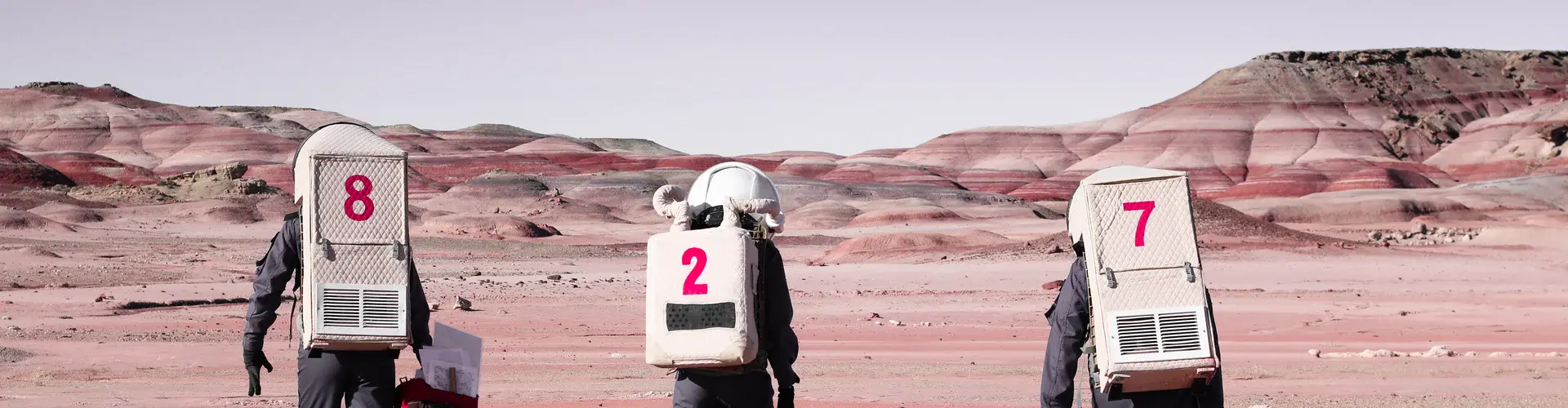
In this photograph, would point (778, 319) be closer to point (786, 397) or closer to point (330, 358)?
point (786, 397)

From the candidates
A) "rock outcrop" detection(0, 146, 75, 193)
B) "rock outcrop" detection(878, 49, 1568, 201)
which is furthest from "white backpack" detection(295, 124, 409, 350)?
"rock outcrop" detection(878, 49, 1568, 201)

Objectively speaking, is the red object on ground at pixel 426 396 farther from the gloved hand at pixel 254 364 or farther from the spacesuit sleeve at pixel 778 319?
the spacesuit sleeve at pixel 778 319

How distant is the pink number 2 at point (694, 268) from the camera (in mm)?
5281

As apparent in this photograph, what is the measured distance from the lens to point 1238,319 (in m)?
23.7

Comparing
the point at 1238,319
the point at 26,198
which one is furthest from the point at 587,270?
the point at 26,198

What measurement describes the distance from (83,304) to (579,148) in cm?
16884

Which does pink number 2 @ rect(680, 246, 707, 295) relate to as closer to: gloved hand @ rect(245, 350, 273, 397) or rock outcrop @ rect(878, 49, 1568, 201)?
gloved hand @ rect(245, 350, 273, 397)

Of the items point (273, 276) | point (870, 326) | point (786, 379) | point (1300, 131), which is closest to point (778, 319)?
point (786, 379)

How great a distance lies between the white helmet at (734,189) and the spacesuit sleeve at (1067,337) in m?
1.09

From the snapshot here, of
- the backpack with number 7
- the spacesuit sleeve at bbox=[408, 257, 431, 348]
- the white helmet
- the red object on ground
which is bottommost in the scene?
the red object on ground

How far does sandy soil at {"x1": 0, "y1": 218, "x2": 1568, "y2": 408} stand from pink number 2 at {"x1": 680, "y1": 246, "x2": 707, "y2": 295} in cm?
642

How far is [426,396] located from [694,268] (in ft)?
4.57

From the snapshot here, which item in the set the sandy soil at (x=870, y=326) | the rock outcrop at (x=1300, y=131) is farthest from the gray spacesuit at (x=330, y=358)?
the rock outcrop at (x=1300, y=131)

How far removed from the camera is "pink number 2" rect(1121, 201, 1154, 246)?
5168 millimetres
